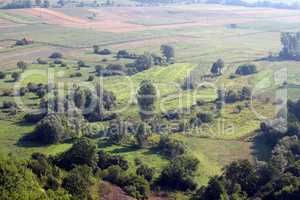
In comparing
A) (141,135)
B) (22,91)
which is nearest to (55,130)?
(141,135)

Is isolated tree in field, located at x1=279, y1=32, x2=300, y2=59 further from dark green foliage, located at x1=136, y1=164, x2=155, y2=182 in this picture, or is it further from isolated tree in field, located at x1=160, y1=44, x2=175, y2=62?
dark green foliage, located at x1=136, y1=164, x2=155, y2=182

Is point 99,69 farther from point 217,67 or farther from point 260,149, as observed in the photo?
point 260,149

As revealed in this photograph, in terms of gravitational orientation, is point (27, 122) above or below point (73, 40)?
below

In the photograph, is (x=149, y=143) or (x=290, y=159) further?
(x=149, y=143)

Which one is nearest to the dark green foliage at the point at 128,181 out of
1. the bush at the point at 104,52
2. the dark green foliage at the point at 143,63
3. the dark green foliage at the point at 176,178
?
the dark green foliage at the point at 176,178

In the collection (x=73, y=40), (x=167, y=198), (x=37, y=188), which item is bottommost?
(x=167, y=198)

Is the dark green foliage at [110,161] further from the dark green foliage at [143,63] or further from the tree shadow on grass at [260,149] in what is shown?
the dark green foliage at [143,63]

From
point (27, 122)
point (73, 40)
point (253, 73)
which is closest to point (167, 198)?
point (27, 122)

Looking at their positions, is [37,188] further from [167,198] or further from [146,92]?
[146,92]
